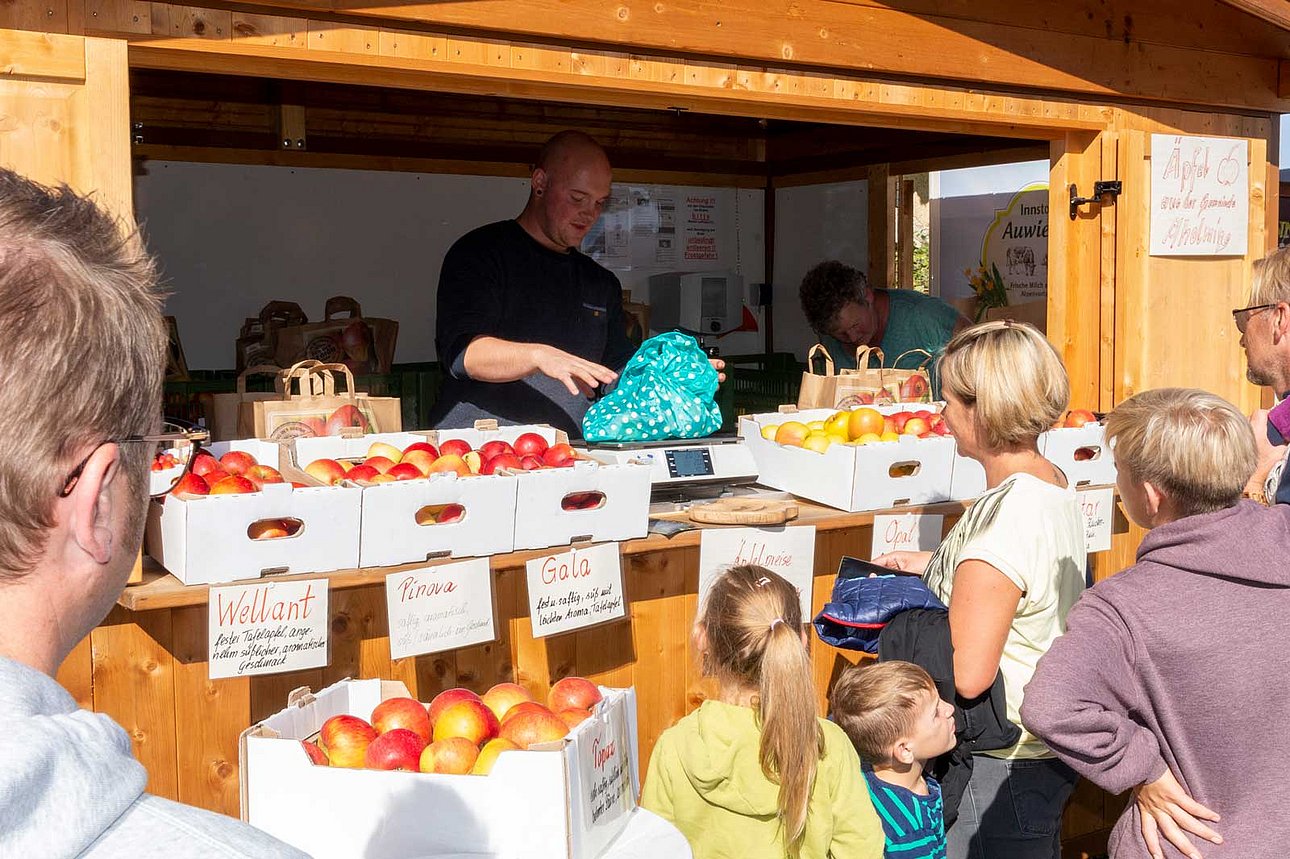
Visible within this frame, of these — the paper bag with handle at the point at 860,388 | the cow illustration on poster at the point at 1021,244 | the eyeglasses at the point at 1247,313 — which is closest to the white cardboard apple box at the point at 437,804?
the eyeglasses at the point at 1247,313

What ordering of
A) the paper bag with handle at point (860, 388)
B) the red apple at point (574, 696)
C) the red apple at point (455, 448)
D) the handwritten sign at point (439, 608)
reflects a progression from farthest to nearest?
1. the paper bag with handle at point (860, 388)
2. the red apple at point (455, 448)
3. the handwritten sign at point (439, 608)
4. the red apple at point (574, 696)

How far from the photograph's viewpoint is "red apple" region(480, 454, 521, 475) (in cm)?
315

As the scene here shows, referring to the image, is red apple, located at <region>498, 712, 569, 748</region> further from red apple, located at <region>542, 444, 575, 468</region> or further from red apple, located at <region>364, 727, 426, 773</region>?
red apple, located at <region>542, 444, 575, 468</region>

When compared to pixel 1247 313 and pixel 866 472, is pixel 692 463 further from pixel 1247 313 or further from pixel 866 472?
pixel 1247 313

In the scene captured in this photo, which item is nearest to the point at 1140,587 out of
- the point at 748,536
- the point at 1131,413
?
the point at 1131,413

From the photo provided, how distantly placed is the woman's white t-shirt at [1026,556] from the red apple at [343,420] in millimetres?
1780

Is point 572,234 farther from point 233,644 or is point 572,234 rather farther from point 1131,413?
point 1131,413

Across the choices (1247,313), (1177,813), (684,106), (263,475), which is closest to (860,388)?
(684,106)

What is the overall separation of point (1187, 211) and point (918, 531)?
2.26 m

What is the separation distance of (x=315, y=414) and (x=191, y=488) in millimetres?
1026

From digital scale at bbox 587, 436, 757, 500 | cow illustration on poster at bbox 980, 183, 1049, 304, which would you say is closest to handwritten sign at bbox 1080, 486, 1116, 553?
digital scale at bbox 587, 436, 757, 500

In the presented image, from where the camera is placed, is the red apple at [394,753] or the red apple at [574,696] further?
the red apple at [574,696]

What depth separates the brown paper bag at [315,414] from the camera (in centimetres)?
364

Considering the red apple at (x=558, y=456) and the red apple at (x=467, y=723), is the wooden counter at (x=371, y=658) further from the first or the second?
the red apple at (x=467, y=723)
